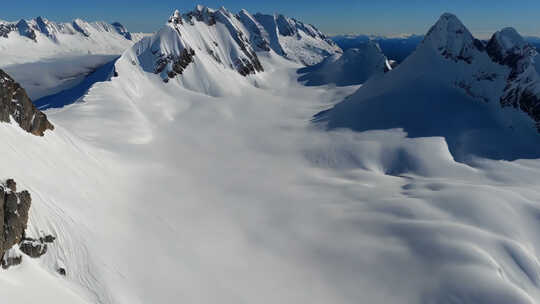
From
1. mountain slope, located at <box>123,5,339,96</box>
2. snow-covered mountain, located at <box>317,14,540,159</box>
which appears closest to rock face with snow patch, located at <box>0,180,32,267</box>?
snow-covered mountain, located at <box>317,14,540,159</box>

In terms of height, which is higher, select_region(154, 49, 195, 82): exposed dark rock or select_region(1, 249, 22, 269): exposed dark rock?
select_region(154, 49, 195, 82): exposed dark rock

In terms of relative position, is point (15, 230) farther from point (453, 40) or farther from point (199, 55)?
point (199, 55)

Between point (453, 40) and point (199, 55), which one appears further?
point (199, 55)

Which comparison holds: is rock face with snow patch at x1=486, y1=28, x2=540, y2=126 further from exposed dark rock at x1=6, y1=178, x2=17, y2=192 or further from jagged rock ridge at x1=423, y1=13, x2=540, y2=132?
exposed dark rock at x1=6, y1=178, x2=17, y2=192

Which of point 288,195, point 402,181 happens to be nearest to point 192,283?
point 288,195

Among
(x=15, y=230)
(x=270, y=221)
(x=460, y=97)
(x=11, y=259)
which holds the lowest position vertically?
(x=270, y=221)

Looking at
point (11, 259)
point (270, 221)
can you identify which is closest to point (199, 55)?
point (270, 221)

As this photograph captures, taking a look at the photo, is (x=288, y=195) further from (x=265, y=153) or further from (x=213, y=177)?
(x=265, y=153)
